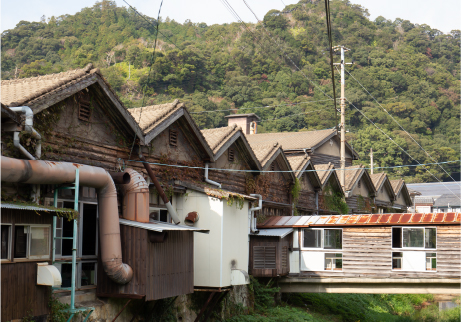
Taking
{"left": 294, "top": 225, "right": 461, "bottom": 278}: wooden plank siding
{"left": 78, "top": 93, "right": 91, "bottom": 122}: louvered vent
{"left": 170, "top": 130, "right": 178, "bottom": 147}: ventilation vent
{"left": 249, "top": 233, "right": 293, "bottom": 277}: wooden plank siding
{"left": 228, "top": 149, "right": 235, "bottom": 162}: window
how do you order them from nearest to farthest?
{"left": 78, "top": 93, "right": 91, "bottom": 122}: louvered vent → {"left": 170, "top": 130, "right": 178, "bottom": 147}: ventilation vent → {"left": 294, "top": 225, "right": 461, "bottom": 278}: wooden plank siding → {"left": 249, "top": 233, "right": 293, "bottom": 277}: wooden plank siding → {"left": 228, "top": 149, "right": 235, "bottom": 162}: window

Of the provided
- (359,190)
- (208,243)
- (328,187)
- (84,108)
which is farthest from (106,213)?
(359,190)

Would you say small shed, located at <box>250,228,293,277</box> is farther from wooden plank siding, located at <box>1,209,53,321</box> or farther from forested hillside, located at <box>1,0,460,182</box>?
forested hillside, located at <box>1,0,460,182</box>

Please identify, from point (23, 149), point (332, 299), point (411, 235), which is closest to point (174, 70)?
point (332, 299)

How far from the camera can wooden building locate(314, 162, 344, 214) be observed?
2881 cm

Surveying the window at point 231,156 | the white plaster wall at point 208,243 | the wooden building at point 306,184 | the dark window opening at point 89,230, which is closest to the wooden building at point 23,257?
the dark window opening at point 89,230

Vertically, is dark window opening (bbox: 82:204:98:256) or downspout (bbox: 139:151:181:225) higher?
downspout (bbox: 139:151:181:225)

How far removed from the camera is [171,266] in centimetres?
1423

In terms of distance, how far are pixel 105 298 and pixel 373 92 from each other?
267 ft

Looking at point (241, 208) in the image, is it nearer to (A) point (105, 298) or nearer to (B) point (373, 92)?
(A) point (105, 298)

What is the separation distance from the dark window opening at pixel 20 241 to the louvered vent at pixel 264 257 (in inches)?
437

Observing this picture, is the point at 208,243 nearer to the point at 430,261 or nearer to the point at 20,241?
the point at 20,241

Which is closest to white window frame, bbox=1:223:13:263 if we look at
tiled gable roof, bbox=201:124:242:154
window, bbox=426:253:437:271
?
tiled gable roof, bbox=201:124:242:154

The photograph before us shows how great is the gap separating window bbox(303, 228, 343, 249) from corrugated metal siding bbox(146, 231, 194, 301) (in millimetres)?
7816

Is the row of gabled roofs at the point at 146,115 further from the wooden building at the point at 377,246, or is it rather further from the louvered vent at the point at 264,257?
the wooden building at the point at 377,246
